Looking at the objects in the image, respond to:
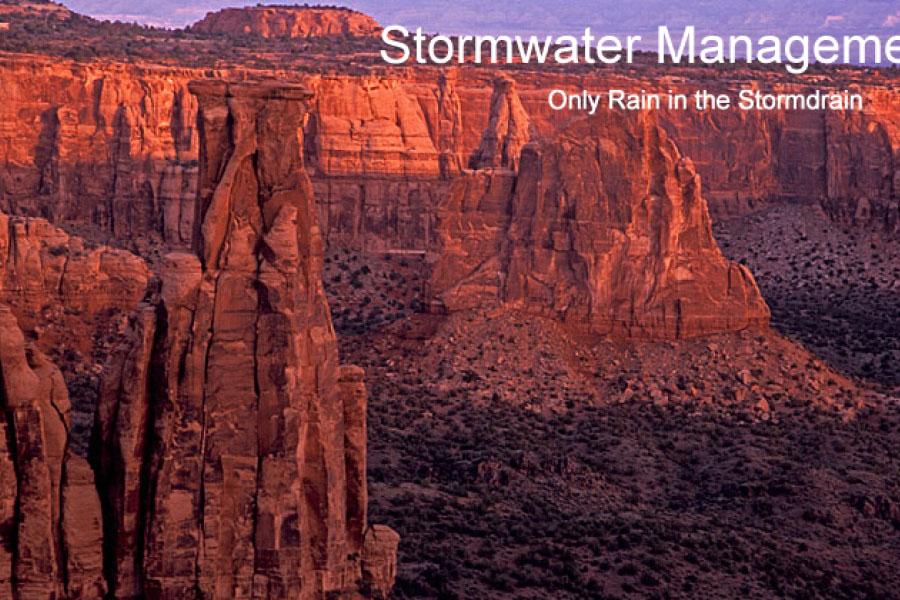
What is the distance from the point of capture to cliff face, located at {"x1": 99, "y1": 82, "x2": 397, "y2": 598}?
24.6m

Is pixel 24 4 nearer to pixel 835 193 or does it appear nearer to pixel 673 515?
pixel 835 193

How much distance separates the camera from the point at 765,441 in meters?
53.7

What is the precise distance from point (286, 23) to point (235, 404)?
119 m

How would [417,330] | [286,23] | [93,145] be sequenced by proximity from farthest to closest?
1. [286,23]
2. [93,145]
3. [417,330]

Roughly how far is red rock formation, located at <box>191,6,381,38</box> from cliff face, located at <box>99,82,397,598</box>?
367 ft

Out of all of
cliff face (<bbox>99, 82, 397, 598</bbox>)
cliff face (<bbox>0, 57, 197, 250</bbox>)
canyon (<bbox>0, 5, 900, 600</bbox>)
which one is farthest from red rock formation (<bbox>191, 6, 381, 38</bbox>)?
cliff face (<bbox>99, 82, 397, 598</bbox>)

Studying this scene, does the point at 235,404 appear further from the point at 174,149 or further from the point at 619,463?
the point at 174,149

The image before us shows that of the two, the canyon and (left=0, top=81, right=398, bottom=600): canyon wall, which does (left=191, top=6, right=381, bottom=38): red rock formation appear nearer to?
the canyon

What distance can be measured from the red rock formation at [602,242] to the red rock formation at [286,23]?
80272 millimetres

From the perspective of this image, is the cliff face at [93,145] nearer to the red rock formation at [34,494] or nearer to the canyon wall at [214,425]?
the canyon wall at [214,425]

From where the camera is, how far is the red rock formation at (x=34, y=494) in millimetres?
23922

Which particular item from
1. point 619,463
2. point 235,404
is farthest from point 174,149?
point 235,404

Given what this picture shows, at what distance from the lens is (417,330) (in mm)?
59688

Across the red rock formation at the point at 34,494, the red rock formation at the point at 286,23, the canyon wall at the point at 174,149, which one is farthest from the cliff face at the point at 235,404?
the red rock formation at the point at 286,23
